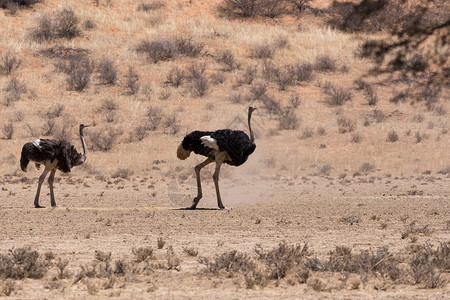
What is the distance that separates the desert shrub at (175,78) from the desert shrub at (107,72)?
248 cm

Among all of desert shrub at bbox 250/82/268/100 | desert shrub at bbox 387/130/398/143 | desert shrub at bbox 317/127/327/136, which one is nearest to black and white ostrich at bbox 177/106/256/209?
desert shrub at bbox 387/130/398/143

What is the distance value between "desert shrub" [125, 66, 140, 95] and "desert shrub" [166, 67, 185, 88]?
146 cm

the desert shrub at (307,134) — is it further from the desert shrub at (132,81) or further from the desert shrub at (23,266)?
the desert shrub at (23,266)

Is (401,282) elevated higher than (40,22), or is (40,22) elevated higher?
(40,22)

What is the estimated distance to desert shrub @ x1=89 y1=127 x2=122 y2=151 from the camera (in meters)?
29.6

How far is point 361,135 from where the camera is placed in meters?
31.6

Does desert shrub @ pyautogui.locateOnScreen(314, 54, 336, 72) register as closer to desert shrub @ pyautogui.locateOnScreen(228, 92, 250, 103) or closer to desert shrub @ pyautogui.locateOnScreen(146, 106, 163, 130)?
desert shrub @ pyautogui.locateOnScreen(228, 92, 250, 103)

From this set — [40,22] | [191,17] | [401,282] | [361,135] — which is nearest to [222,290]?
[401,282]

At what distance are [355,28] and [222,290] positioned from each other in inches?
238

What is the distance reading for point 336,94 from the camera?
36.1 metres

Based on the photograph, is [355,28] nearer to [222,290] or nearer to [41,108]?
[222,290]

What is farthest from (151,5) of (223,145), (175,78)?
(223,145)

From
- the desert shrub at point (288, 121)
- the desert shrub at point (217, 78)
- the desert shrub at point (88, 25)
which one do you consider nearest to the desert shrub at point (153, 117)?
the desert shrub at point (288, 121)

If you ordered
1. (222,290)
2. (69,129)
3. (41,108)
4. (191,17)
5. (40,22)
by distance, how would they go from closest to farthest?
(222,290) → (69,129) → (41,108) → (40,22) → (191,17)
